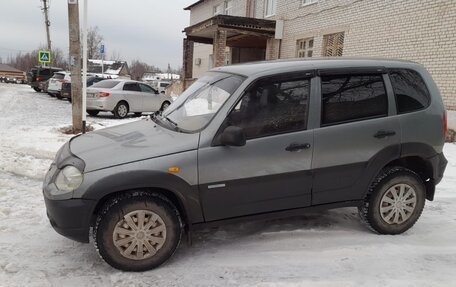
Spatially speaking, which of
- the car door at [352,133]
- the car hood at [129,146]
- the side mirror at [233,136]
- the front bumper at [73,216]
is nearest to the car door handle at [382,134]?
the car door at [352,133]

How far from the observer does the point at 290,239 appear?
3.94m

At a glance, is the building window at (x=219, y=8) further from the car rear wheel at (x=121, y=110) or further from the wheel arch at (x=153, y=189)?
the wheel arch at (x=153, y=189)

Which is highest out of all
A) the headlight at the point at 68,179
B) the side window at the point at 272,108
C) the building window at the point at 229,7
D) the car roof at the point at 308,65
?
the building window at the point at 229,7

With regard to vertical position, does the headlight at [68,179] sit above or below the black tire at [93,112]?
above

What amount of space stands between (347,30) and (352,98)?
36.0ft

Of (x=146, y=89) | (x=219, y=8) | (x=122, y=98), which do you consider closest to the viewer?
(x=122, y=98)

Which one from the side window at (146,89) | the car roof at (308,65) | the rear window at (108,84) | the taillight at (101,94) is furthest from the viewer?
the side window at (146,89)

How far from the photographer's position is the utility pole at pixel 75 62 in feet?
30.3

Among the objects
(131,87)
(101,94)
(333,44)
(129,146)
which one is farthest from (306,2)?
(129,146)

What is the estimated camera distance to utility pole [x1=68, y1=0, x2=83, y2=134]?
30.3ft

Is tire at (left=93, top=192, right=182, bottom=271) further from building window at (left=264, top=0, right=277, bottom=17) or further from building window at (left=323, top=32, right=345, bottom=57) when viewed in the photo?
building window at (left=264, top=0, right=277, bottom=17)

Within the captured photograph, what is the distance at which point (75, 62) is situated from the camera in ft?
30.8

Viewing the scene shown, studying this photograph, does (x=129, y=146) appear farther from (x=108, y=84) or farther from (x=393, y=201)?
(x=108, y=84)

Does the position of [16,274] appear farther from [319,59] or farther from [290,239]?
[319,59]
